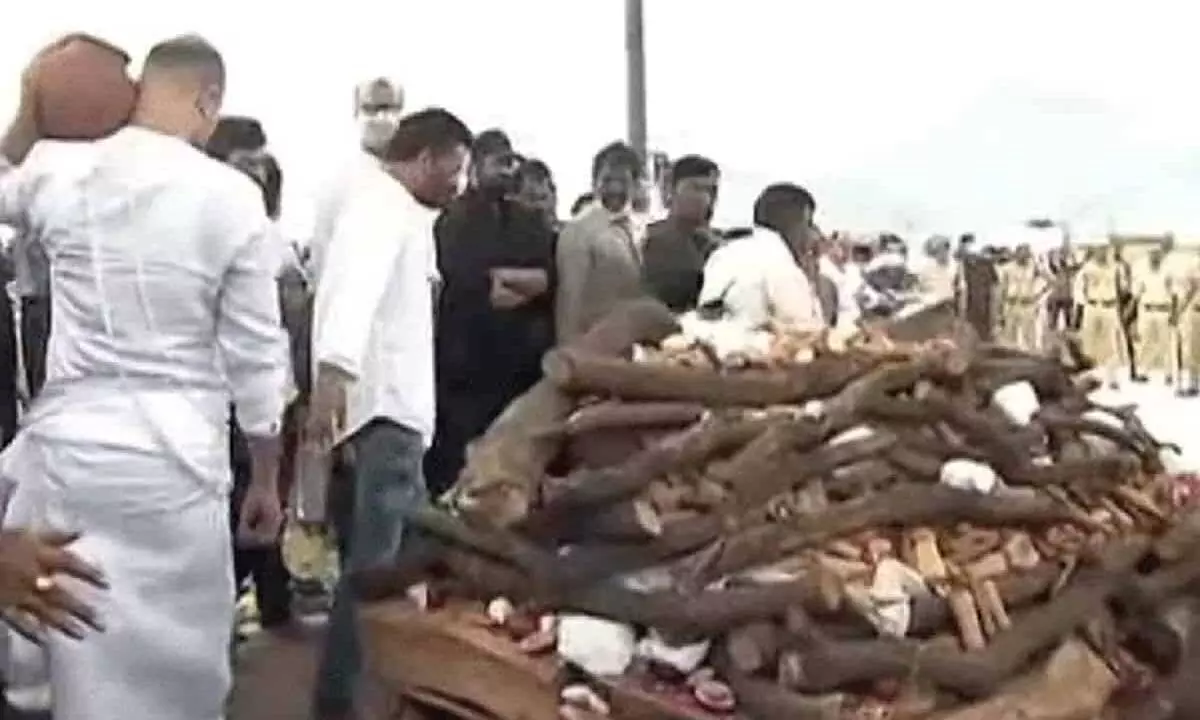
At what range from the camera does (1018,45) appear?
7.61m

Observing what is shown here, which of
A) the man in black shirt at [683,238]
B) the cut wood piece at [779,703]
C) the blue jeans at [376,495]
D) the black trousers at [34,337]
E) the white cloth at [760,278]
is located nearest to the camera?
the cut wood piece at [779,703]

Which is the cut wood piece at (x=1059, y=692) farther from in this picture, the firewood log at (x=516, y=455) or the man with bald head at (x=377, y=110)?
the man with bald head at (x=377, y=110)

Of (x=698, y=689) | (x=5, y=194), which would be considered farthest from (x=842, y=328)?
(x=5, y=194)

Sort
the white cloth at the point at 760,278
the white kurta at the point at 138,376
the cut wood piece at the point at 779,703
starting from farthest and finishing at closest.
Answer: the white cloth at the point at 760,278 < the white kurta at the point at 138,376 < the cut wood piece at the point at 779,703

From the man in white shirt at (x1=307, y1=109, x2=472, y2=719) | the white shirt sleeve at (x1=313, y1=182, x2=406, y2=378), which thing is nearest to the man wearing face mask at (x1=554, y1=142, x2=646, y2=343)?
the man in white shirt at (x1=307, y1=109, x2=472, y2=719)

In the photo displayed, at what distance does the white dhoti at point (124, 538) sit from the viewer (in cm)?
313

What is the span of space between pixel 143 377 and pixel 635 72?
16.4 feet

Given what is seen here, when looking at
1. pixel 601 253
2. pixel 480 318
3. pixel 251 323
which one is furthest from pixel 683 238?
pixel 251 323

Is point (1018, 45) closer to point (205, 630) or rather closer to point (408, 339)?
point (408, 339)

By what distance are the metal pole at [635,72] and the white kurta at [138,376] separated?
190 inches

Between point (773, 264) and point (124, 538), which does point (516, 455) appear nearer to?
point (124, 538)

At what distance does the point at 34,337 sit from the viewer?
4.04 metres

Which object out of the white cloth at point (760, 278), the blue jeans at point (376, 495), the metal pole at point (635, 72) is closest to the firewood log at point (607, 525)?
the blue jeans at point (376, 495)

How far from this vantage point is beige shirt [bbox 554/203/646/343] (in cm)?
493
